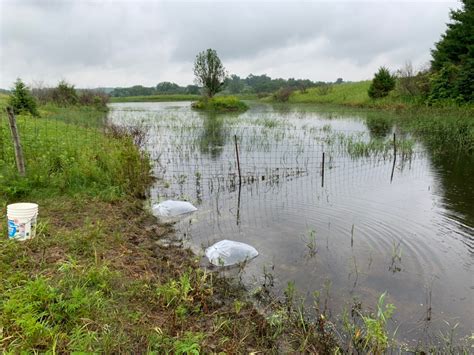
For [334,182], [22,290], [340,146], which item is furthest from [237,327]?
[340,146]

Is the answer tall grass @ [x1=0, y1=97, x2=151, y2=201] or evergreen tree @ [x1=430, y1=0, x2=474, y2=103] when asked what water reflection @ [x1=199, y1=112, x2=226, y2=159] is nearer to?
tall grass @ [x1=0, y1=97, x2=151, y2=201]

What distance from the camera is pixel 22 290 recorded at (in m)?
2.67

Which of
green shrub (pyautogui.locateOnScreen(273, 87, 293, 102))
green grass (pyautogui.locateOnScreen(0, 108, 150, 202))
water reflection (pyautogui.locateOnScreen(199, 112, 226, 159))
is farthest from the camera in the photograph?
green shrub (pyautogui.locateOnScreen(273, 87, 293, 102))

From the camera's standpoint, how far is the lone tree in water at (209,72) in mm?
36156

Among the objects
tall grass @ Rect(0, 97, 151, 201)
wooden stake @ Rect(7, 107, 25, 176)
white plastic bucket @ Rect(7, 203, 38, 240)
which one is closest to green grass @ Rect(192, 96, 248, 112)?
tall grass @ Rect(0, 97, 151, 201)

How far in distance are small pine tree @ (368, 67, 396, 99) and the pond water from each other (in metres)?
22.1

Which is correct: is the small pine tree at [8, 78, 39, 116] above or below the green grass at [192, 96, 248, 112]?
above

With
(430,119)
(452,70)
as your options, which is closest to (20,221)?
(430,119)

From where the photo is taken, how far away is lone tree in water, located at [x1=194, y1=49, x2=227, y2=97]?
36156 mm

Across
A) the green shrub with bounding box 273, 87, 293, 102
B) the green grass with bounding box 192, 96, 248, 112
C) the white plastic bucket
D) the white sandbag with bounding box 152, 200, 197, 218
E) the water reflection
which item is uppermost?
the green shrub with bounding box 273, 87, 293, 102

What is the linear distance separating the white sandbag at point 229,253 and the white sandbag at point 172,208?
4.95 feet

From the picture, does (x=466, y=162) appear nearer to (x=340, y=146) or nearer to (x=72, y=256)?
(x=340, y=146)

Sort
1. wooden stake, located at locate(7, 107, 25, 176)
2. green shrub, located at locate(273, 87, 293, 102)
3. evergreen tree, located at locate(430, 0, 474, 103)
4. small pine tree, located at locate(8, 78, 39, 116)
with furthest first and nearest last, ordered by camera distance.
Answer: green shrub, located at locate(273, 87, 293, 102) → evergreen tree, located at locate(430, 0, 474, 103) → small pine tree, located at locate(8, 78, 39, 116) → wooden stake, located at locate(7, 107, 25, 176)

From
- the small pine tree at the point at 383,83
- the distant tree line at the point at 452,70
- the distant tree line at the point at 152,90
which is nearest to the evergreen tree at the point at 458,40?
the distant tree line at the point at 452,70
